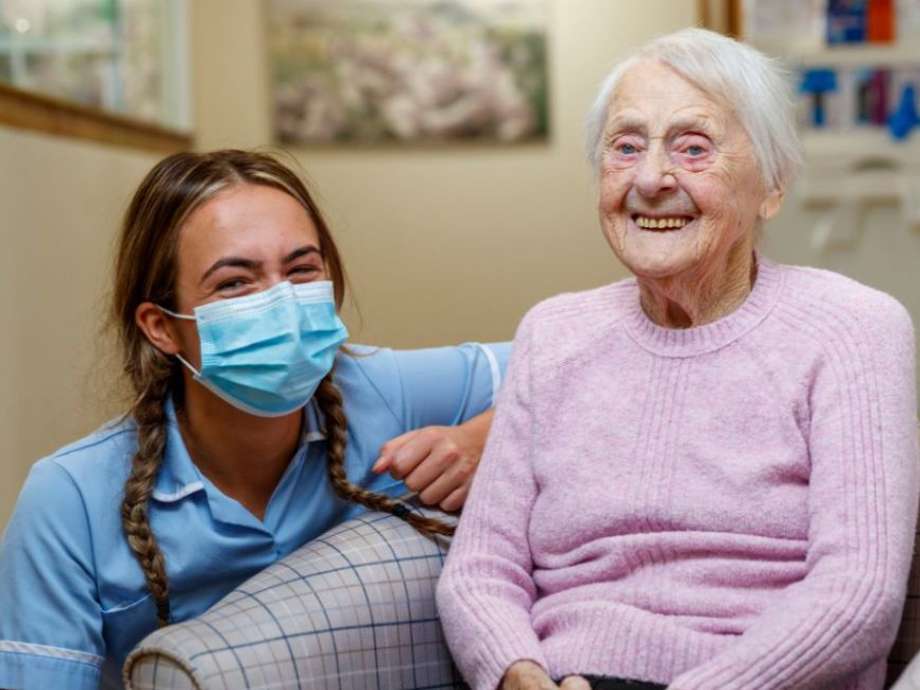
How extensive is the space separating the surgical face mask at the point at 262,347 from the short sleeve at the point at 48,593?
0.27 meters

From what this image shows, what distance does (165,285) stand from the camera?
80.7 inches

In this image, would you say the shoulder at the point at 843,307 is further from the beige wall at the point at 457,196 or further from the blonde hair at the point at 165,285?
the beige wall at the point at 457,196

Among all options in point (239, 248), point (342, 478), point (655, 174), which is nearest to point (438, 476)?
point (342, 478)

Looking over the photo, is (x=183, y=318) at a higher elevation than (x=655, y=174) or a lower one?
lower

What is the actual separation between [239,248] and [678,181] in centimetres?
63

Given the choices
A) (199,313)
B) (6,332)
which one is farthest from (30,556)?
(6,332)

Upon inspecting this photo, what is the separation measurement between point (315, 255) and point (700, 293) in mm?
573

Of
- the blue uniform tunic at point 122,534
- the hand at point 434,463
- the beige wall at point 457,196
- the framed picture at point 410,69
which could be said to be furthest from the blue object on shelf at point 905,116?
the hand at point 434,463

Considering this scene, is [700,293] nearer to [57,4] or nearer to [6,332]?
[6,332]

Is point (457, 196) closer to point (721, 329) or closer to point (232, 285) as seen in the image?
point (232, 285)

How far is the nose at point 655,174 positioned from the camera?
6.07ft

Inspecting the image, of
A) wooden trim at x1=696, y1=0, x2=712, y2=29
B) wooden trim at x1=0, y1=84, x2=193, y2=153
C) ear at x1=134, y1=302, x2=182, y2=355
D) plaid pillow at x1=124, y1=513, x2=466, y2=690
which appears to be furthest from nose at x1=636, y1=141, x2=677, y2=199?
wooden trim at x1=696, y1=0, x2=712, y2=29

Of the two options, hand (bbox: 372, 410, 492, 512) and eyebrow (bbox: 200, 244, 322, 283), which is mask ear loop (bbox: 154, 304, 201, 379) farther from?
hand (bbox: 372, 410, 492, 512)

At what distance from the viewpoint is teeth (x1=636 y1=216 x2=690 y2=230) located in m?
1.86
